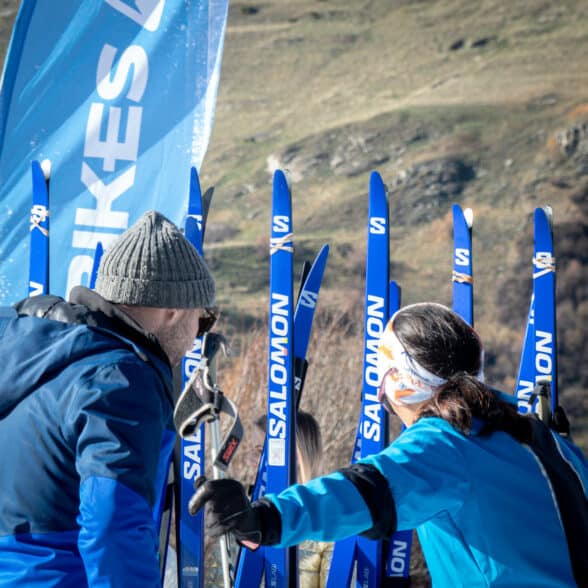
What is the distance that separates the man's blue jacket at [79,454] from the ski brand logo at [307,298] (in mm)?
2306

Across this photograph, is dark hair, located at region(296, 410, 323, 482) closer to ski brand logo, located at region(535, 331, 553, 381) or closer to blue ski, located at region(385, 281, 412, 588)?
blue ski, located at region(385, 281, 412, 588)

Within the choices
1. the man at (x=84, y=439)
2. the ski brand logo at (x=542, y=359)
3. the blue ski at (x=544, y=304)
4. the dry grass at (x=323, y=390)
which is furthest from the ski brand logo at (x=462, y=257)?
the dry grass at (x=323, y=390)

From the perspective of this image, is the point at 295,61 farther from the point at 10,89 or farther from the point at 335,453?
the point at 10,89

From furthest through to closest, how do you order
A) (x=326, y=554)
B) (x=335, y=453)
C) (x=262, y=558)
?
(x=335, y=453) < (x=326, y=554) < (x=262, y=558)

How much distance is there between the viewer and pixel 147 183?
4.14m

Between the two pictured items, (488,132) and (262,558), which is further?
(488,132)

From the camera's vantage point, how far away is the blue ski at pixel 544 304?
12.4 ft

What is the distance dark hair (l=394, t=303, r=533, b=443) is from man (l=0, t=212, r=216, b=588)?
1.59 feet

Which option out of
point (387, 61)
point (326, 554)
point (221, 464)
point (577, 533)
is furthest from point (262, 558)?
point (387, 61)

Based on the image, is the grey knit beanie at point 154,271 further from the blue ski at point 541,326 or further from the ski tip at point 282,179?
the blue ski at point 541,326

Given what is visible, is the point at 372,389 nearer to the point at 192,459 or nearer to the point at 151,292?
the point at 192,459

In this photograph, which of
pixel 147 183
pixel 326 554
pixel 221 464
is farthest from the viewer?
pixel 147 183

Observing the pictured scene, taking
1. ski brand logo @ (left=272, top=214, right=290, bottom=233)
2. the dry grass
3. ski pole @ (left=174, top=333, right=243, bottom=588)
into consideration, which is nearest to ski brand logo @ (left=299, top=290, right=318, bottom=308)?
ski brand logo @ (left=272, top=214, right=290, bottom=233)

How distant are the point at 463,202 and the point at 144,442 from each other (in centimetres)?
2076
